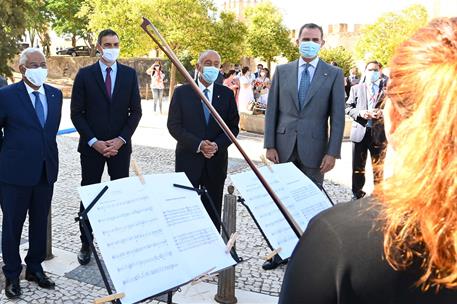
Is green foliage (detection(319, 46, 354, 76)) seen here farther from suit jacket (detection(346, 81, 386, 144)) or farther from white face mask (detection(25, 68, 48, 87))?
white face mask (detection(25, 68, 48, 87))

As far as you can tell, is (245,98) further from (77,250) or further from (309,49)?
(77,250)

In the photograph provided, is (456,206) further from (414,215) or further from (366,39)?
(366,39)

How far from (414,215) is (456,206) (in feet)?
0.27

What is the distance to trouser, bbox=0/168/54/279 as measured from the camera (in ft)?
12.5

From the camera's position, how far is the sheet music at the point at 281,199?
2896mm

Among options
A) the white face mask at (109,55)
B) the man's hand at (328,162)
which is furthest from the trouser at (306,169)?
the white face mask at (109,55)

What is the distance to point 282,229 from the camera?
9.68 feet

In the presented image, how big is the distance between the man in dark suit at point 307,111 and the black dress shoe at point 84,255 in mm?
1666

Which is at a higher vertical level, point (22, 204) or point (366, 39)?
point (366, 39)

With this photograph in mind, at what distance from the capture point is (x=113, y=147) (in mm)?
4465

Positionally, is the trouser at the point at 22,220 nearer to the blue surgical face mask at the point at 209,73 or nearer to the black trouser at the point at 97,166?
the black trouser at the point at 97,166

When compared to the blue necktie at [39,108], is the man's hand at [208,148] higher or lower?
lower

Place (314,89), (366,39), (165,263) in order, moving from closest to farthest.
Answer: (165,263), (314,89), (366,39)

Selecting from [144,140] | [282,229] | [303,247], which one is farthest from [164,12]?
[303,247]
